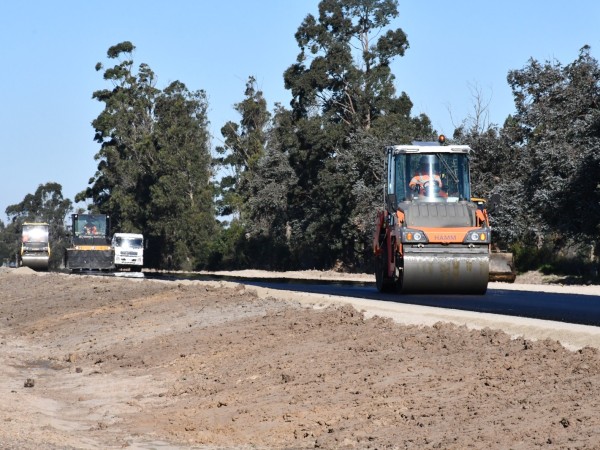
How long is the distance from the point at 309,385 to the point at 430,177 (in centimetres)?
1305

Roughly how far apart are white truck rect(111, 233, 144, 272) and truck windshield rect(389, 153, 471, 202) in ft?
156

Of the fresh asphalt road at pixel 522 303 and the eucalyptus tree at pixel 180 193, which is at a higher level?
the eucalyptus tree at pixel 180 193

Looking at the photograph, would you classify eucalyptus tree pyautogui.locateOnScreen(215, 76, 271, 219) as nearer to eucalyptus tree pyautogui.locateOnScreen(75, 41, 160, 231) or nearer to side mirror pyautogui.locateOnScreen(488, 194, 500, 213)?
eucalyptus tree pyautogui.locateOnScreen(75, 41, 160, 231)

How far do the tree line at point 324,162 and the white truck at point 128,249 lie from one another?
8.31 metres

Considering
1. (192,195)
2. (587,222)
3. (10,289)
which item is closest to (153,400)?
(587,222)

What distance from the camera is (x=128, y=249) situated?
71.4 m

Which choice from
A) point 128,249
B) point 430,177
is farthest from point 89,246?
point 430,177

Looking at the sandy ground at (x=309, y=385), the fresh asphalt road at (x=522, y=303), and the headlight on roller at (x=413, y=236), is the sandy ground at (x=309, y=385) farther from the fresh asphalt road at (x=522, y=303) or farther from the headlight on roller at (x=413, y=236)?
the headlight on roller at (x=413, y=236)

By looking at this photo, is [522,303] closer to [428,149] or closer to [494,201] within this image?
[494,201]

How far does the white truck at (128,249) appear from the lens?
233ft

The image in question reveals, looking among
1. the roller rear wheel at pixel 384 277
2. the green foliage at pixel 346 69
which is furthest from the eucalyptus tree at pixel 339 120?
the roller rear wheel at pixel 384 277

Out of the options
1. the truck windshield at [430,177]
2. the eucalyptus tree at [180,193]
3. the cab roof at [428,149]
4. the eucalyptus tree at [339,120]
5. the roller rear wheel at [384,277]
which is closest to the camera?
the cab roof at [428,149]

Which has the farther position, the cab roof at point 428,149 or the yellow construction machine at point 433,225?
the cab roof at point 428,149

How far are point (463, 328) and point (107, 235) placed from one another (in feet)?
169
